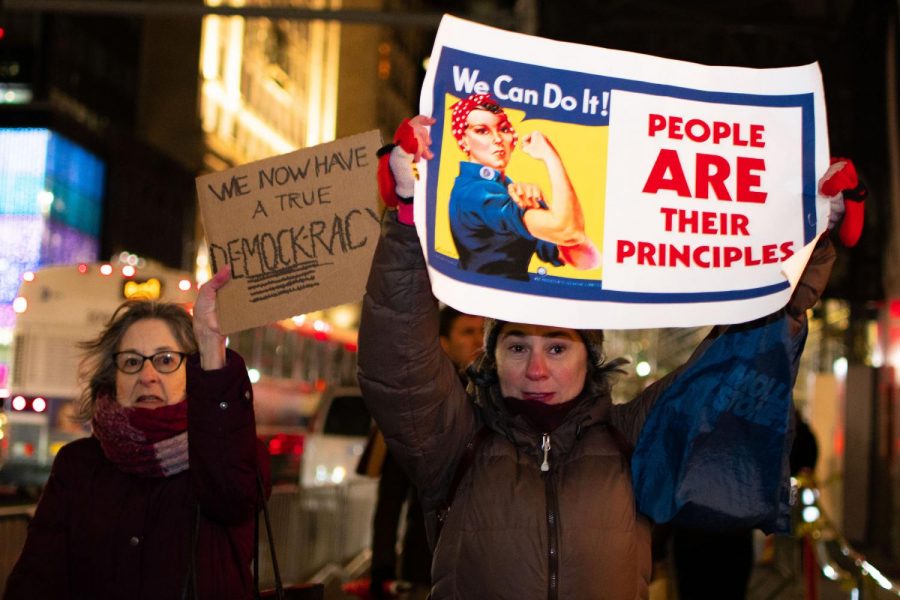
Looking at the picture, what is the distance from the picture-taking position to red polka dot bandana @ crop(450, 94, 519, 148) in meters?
3.65

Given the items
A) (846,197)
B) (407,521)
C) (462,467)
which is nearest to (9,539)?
(407,521)

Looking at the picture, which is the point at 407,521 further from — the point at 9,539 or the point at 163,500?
the point at 163,500

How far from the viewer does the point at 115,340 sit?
4508 millimetres

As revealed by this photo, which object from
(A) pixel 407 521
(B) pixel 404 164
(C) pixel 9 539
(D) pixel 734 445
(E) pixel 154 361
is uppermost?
(B) pixel 404 164

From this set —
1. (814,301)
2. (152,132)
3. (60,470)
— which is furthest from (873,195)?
(152,132)

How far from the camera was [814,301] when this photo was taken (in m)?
3.92

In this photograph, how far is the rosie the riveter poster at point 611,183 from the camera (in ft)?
11.9

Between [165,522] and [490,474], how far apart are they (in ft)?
3.35

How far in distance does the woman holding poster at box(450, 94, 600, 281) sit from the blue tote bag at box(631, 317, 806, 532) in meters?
0.54

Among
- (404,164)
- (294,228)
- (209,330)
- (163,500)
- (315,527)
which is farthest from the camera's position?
(315,527)

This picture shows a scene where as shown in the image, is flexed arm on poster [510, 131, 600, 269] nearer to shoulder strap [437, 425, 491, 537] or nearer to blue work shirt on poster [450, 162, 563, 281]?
blue work shirt on poster [450, 162, 563, 281]

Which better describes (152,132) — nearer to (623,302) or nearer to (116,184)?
(116,184)

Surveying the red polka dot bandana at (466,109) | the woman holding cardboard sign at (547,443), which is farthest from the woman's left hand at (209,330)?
the red polka dot bandana at (466,109)

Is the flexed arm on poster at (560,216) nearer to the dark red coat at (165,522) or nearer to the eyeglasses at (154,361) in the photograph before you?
the dark red coat at (165,522)
